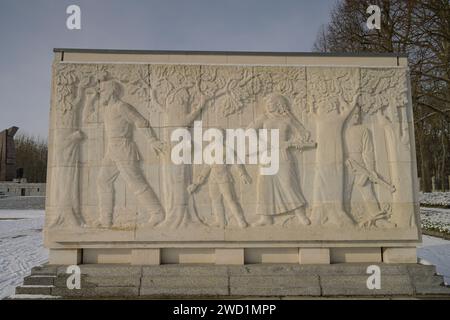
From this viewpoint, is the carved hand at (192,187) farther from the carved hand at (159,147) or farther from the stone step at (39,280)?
the stone step at (39,280)

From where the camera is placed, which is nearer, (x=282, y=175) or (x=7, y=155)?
(x=282, y=175)

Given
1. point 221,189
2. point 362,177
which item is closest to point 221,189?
point 221,189

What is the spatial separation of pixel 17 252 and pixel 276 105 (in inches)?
355

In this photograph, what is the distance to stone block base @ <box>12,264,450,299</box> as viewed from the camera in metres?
6.21

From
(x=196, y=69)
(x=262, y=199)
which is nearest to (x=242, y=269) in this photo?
(x=262, y=199)

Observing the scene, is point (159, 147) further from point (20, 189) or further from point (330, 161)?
point (20, 189)

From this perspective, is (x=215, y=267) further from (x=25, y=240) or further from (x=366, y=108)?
(x=25, y=240)

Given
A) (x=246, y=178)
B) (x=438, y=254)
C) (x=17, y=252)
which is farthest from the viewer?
(x=17, y=252)

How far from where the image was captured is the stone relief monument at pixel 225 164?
6.55 meters

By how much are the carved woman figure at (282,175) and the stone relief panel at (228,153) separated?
0.02 meters

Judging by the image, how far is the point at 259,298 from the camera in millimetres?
6141

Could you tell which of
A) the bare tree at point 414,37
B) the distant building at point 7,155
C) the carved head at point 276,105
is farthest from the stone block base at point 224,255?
the distant building at point 7,155

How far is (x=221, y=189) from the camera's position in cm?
659

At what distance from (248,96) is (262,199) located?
2179mm
